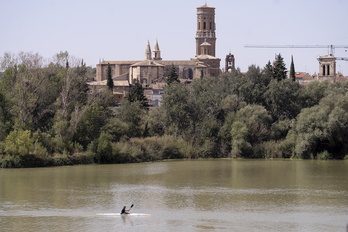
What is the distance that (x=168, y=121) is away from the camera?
6316cm

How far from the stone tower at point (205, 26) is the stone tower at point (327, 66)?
24321mm

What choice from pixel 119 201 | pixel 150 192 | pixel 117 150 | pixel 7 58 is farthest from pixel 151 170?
pixel 7 58

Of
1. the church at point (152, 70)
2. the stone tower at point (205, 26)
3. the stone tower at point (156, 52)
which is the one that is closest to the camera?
the church at point (152, 70)

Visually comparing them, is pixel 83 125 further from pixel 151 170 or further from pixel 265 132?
pixel 265 132

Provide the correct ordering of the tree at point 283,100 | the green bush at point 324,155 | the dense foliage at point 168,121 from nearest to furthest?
1. the dense foliage at point 168,121
2. the green bush at point 324,155
3. the tree at point 283,100

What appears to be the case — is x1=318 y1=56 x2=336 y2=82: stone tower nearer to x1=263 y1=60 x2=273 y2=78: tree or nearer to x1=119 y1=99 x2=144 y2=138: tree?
x1=263 y1=60 x2=273 y2=78: tree

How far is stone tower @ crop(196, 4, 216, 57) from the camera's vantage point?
146625 millimetres

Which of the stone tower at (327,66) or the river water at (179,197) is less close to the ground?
the stone tower at (327,66)

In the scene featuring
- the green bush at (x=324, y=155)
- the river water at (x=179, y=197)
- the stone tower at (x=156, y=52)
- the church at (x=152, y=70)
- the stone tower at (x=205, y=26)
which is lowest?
the river water at (x=179, y=197)

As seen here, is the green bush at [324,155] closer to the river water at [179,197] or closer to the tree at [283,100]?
the river water at [179,197]

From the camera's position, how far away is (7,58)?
60.2m

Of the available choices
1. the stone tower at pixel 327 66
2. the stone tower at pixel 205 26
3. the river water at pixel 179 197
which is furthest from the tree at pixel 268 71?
the stone tower at pixel 205 26

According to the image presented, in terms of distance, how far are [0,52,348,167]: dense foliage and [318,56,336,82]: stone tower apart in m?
63.6

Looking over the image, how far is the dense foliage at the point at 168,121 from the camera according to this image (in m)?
53.8
